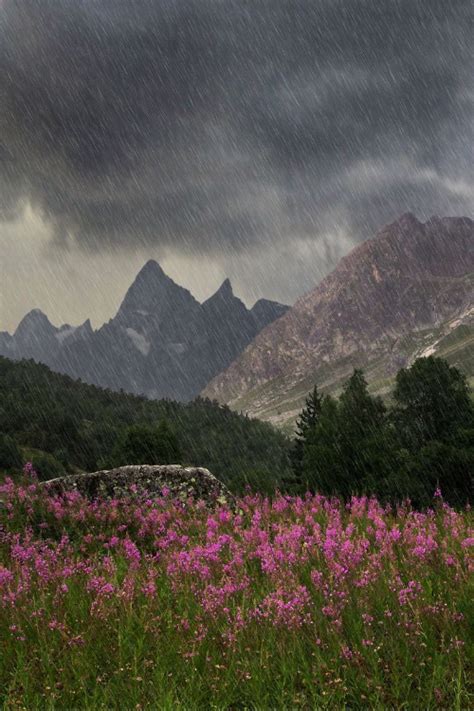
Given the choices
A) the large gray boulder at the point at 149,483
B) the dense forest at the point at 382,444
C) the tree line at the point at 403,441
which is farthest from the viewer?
the tree line at the point at 403,441

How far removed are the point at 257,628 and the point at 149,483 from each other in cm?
788

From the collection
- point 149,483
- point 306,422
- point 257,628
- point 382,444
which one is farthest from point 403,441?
point 257,628

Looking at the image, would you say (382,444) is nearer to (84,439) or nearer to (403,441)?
(403,441)

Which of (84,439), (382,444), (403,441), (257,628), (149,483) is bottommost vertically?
(403,441)

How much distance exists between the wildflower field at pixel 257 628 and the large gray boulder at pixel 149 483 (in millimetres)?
4894

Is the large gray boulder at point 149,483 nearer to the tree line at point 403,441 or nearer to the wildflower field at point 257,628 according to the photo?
the wildflower field at point 257,628

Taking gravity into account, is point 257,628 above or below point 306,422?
above

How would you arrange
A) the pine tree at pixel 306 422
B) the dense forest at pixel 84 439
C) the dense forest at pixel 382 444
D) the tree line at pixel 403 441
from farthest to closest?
→ 1. the dense forest at pixel 84 439
2. the pine tree at pixel 306 422
3. the tree line at pixel 403 441
4. the dense forest at pixel 382 444

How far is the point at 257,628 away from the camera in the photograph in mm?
4551

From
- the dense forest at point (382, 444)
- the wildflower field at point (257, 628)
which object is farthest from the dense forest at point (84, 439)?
the wildflower field at point (257, 628)

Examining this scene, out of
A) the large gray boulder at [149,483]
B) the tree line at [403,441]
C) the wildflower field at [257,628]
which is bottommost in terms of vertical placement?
the tree line at [403,441]

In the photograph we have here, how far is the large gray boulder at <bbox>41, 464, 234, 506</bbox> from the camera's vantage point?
38.3ft

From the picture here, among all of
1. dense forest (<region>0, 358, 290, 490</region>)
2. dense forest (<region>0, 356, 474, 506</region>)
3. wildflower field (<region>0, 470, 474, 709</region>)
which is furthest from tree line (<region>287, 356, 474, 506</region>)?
wildflower field (<region>0, 470, 474, 709</region>)

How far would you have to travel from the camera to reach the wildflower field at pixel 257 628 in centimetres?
391
